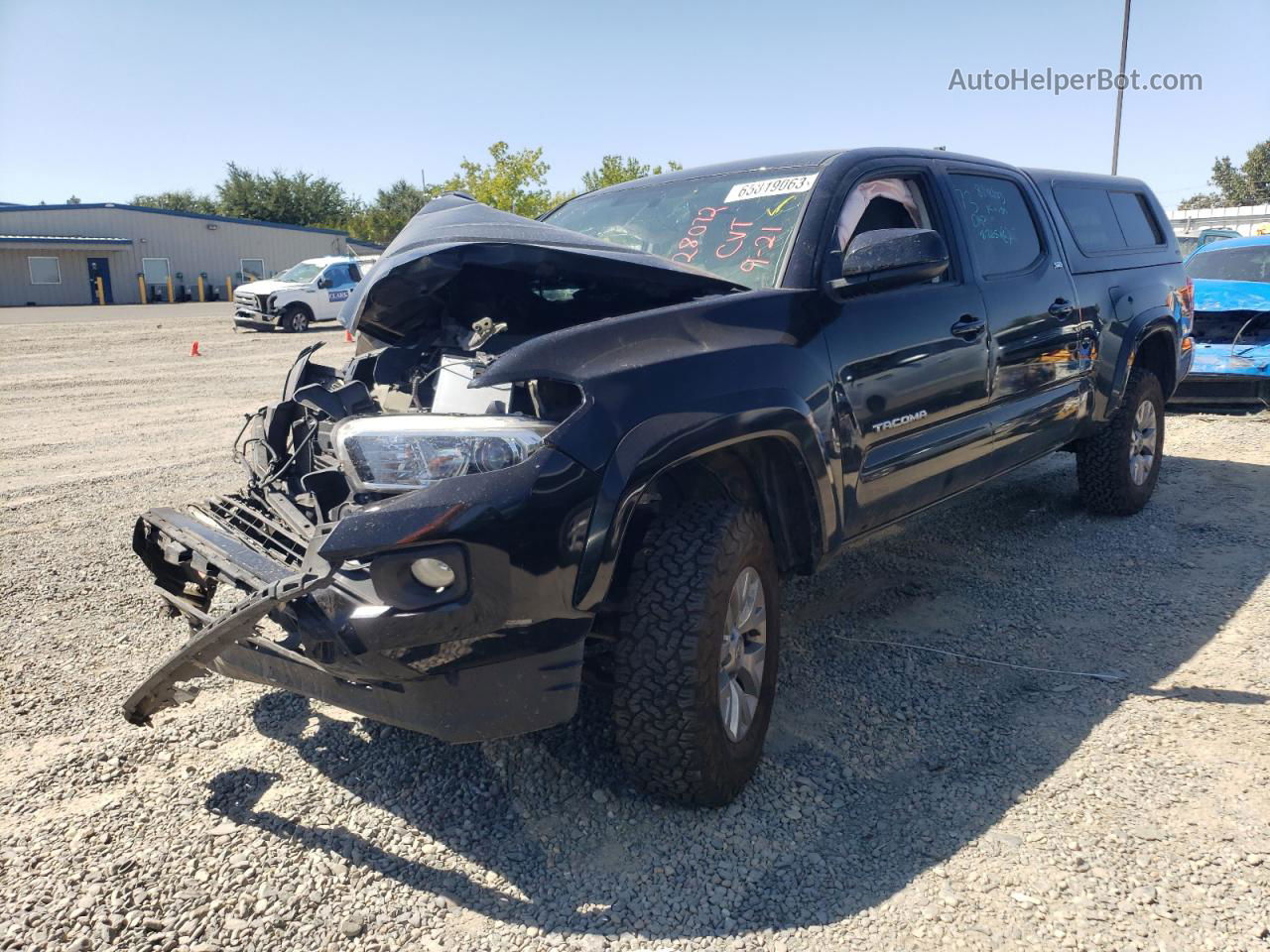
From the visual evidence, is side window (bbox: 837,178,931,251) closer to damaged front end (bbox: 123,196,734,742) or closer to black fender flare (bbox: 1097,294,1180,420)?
damaged front end (bbox: 123,196,734,742)

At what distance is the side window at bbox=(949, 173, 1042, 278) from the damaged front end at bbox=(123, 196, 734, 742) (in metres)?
1.76

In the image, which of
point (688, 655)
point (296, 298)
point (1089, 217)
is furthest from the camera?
point (296, 298)

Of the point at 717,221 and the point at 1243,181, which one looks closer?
the point at 717,221

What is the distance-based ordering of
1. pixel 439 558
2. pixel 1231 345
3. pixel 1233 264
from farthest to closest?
pixel 1233 264, pixel 1231 345, pixel 439 558

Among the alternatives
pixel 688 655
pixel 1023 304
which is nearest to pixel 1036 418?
pixel 1023 304

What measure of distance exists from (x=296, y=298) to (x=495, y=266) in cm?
2145

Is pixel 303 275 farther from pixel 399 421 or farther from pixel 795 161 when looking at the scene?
pixel 399 421

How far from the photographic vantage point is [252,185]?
58281mm

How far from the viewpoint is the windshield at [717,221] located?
136 inches

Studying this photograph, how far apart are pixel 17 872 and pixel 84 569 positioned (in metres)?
2.66

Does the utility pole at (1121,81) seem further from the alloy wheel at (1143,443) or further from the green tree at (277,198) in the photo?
the green tree at (277,198)

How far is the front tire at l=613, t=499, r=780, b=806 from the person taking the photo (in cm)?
257

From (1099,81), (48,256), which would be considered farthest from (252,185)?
(1099,81)

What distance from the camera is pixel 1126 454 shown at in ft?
18.1
